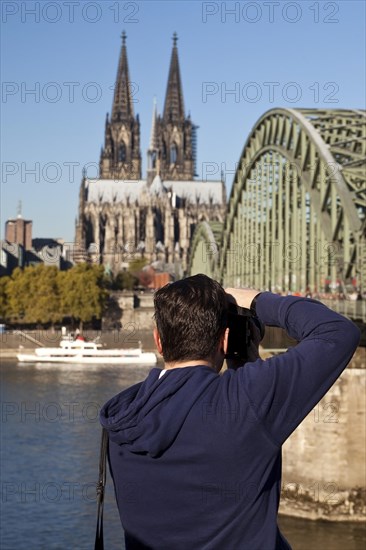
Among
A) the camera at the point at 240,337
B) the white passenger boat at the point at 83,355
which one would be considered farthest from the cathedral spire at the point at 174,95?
the camera at the point at 240,337

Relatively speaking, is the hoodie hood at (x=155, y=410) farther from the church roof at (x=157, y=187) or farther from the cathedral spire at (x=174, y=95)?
the cathedral spire at (x=174, y=95)

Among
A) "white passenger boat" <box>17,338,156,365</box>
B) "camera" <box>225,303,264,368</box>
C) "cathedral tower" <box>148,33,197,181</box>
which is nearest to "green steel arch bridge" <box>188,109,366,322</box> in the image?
"white passenger boat" <box>17,338,156,365</box>

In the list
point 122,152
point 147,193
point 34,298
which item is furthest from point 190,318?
point 122,152

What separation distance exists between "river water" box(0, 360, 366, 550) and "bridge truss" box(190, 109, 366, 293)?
6.24m

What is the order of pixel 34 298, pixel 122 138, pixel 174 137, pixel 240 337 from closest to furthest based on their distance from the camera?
1. pixel 240 337
2. pixel 34 298
3. pixel 122 138
4. pixel 174 137

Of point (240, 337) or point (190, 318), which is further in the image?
point (240, 337)

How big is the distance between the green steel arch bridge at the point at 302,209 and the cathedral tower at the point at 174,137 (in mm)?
85551

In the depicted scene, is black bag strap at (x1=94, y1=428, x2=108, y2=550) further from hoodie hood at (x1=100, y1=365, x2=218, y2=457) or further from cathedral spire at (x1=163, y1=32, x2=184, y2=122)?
cathedral spire at (x1=163, y1=32, x2=184, y2=122)

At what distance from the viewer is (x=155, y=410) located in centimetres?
259

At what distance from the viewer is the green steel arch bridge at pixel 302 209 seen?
2411cm

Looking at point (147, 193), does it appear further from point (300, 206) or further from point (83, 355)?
point (300, 206)

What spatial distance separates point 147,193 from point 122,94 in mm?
13349

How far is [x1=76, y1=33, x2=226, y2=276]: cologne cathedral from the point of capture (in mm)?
120750

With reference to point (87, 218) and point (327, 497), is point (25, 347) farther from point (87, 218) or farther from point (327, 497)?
point (87, 218)
